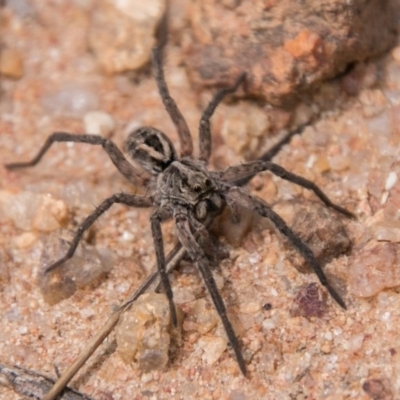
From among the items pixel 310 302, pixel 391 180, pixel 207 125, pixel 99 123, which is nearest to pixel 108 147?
pixel 99 123

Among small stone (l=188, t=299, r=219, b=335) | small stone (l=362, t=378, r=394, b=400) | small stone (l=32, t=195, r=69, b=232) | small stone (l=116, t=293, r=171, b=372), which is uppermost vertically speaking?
small stone (l=32, t=195, r=69, b=232)

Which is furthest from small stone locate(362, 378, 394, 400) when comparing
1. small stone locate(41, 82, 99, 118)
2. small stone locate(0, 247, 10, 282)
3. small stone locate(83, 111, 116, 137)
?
small stone locate(41, 82, 99, 118)

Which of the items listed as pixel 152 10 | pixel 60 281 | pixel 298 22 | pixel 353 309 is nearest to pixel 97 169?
pixel 60 281

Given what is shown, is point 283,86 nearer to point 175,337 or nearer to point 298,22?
point 298,22

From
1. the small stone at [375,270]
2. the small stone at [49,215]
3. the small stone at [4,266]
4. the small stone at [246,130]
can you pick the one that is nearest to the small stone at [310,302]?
the small stone at [375,270]

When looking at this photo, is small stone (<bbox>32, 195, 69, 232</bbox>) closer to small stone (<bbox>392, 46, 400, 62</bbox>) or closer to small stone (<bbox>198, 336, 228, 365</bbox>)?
small stone (<bbox>198, 336, 228, 365</bbox>)

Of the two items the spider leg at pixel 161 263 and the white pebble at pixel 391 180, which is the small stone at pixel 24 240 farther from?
the white pebble at pixel 391 180
